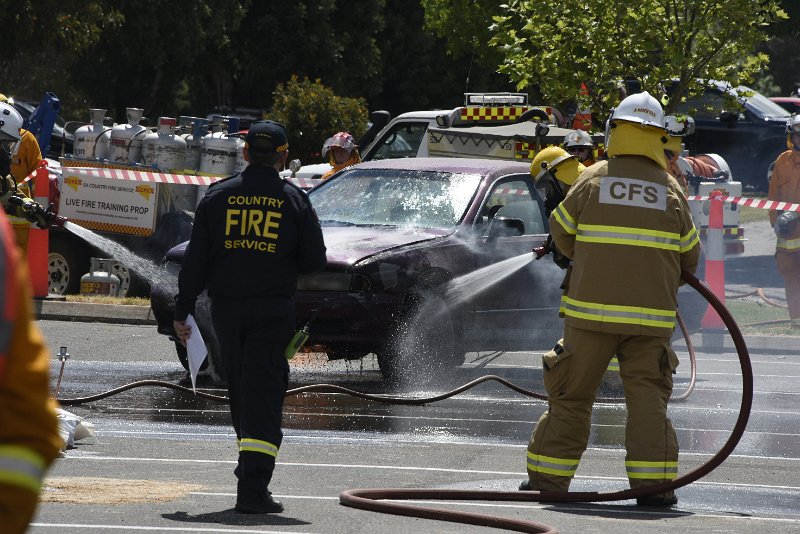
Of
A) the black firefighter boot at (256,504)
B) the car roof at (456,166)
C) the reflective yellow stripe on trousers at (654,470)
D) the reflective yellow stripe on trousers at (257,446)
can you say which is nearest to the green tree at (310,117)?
the car roof at (456,166)

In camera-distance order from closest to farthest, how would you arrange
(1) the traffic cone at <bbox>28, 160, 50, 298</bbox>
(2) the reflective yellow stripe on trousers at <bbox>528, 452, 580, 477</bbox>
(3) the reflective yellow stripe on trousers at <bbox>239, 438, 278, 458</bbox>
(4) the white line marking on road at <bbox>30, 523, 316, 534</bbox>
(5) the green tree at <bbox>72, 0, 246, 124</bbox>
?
(4) the white line marking on road at <bbox>30, 523, 316, 534</bbox> → (3) the reflective yellow stripe on trousers at <bbox>239, 438, 278, 458</bbox> → (2) the reflective yellow stripe on trousers at <bbox>528, 452, 580, 477</bbox> → (1) the traffic cone at <bbox>28, 160, 50, 298</bbox> → (5) the green tree at <bbox>72, 0, 246, 124</bbox>

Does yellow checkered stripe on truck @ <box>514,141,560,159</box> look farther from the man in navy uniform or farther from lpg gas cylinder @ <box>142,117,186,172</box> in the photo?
the man in navy uniform

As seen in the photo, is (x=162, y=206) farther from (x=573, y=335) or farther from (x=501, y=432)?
(x=573, y=335)

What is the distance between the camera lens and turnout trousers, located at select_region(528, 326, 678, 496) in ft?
21.1

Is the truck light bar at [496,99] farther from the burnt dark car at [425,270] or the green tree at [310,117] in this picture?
the green tree at [310,117]

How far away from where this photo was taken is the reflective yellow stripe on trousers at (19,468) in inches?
96.3

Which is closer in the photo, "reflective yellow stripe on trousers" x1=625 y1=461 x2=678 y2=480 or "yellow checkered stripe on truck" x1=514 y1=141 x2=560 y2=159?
"reflective yellow stripe on trousers" x1=625 y1=461 x2=678 y2=480

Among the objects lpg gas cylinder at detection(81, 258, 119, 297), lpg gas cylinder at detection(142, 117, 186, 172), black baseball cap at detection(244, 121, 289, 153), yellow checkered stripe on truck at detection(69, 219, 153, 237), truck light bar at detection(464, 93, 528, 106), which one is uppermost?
black baseball cap at detection(244, 121, 289, 153)

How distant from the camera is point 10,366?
7.91ft

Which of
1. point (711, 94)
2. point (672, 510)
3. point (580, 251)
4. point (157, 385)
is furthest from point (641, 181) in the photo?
point (711, 94)

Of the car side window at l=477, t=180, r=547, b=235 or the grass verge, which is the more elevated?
the car side window at l=477, t=180, r=547, b=235

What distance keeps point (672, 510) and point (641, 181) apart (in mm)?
1389

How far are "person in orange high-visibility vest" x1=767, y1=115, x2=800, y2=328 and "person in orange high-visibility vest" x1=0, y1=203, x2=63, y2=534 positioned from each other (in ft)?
41.6

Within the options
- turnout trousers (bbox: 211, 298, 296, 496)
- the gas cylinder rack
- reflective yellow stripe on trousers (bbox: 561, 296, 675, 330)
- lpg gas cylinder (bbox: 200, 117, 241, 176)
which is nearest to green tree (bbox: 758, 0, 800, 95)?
lpg gas cylinder (bbox: 200, 117, 241, 176)
